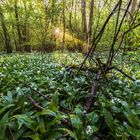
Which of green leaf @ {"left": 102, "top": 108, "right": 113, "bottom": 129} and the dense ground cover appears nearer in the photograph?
the dense ground cover

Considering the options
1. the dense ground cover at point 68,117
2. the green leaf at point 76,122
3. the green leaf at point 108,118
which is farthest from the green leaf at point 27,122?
the green leaf at point 108,118

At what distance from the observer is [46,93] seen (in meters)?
3.60

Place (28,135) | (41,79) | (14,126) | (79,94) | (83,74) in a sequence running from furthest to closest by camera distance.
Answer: (83,74) < (41,79) < (79,94) < (14,126) < (28,135)

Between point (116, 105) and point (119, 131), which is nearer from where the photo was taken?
point (119, 131)

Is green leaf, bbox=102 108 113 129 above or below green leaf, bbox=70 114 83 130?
below

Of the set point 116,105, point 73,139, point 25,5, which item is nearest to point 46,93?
point 116,105

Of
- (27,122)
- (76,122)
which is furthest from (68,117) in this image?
(27,122)

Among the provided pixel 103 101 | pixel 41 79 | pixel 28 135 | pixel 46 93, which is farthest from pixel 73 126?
pixel 41 79

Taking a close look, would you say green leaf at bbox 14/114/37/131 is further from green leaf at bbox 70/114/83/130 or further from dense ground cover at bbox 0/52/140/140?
green leaf at bbox 70/114/83/130

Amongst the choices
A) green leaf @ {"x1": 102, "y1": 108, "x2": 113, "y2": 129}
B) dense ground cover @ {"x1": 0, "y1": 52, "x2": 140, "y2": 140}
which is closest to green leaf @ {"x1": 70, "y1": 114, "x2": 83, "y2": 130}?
dense ground cover @ {"x1": 0, "y1": 52, "x2": 140, "y2": 140}

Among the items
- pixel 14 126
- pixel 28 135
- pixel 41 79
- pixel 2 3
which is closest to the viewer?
pixel 28 135

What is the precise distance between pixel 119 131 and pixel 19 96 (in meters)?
1.34

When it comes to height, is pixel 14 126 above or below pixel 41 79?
above

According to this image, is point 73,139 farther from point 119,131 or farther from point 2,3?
point 2,3
